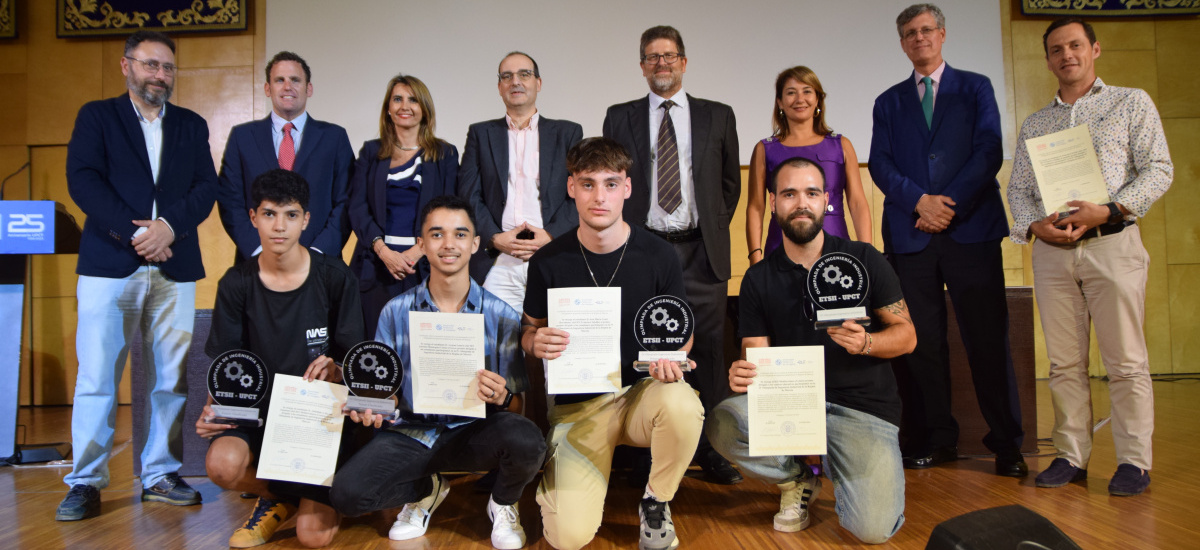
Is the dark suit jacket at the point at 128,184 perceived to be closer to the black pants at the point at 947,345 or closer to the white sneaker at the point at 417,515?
the white sneaker at the point at 417,515

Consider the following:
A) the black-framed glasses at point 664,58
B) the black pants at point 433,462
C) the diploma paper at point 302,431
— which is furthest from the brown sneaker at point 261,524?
the black-framed glasses at point 664,58

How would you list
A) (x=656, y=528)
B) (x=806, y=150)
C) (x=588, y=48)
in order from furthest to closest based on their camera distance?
(x=588, y=48)
(x=806, y=150)
(x=656, y=528)

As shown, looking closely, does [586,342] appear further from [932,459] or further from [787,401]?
[932,459]

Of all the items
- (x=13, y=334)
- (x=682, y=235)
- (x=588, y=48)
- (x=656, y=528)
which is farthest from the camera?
(x=588, y=48)

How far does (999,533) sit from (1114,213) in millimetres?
1840

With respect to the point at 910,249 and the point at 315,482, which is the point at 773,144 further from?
the point at 315,482

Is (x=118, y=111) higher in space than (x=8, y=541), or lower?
higher

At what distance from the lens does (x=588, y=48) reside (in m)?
5.96

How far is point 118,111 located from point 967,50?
5.95 m

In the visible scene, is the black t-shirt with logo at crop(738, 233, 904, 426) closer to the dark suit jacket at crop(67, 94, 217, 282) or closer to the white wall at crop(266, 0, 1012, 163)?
the dark suit jacket at crop(67, 94, 217, 282)

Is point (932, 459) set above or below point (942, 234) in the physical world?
below

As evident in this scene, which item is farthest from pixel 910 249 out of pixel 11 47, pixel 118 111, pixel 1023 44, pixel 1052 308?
pixel 11 47

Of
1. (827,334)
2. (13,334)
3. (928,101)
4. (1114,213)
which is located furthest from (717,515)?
(13,334)

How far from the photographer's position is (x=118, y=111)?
118 inches
